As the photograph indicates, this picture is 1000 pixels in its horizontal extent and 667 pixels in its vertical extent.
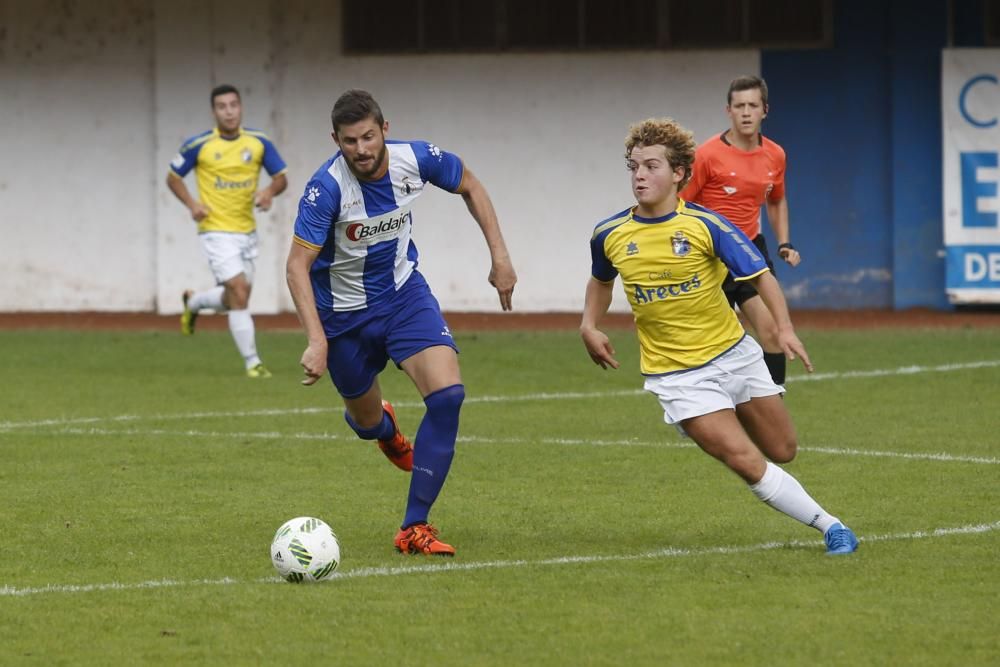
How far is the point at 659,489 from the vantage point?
29.5ft

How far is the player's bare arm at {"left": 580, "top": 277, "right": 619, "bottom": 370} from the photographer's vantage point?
739 centimetres

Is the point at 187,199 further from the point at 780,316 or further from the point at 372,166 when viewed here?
the point at 780,316

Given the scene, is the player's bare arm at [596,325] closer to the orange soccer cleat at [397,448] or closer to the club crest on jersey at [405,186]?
the club crest on jersey at [405,186]

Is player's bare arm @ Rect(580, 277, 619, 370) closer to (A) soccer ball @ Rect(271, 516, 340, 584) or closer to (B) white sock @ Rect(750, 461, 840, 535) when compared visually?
(B) white sock @ Rect(750, 461, 840, 535)

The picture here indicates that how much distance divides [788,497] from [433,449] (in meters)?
1.46

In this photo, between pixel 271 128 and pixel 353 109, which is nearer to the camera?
pixel 353 109

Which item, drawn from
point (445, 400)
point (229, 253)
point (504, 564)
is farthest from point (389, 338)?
point (229, 253)

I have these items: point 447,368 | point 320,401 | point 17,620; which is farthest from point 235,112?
point 17,620

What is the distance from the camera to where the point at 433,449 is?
7.50m

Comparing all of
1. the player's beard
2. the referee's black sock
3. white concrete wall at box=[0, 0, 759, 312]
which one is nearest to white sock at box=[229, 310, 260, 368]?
the referee's black sock

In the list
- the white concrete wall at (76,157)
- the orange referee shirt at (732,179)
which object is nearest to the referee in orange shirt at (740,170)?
the orange referee shirt at (732,179)

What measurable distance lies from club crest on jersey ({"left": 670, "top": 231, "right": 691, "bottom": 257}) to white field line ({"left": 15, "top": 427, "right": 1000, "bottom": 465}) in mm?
3065

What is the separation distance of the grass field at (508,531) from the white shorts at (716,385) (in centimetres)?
59

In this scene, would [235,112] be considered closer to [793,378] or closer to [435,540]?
[793,378]
